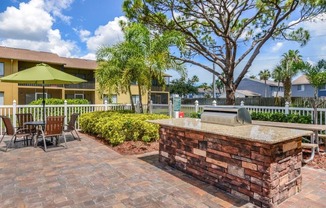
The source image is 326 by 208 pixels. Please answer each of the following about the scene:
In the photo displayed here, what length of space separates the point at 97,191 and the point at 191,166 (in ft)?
5.72

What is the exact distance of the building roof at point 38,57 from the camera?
20.8 meters

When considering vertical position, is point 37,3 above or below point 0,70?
above

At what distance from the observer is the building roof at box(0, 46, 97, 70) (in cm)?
2078

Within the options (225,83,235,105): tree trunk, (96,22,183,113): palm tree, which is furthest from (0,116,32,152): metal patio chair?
(225,83,235,105): tree trunk

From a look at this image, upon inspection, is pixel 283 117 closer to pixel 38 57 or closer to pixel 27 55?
pixel 38 57

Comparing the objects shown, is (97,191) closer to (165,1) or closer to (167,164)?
(167,164)

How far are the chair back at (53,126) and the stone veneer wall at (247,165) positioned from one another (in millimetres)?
4083

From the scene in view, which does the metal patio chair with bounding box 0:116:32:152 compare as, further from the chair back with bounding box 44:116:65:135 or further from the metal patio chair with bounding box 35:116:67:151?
the chair back with bounding box 44:116:65:135

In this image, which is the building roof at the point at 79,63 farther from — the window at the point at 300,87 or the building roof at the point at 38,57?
the window at the point at 300,87

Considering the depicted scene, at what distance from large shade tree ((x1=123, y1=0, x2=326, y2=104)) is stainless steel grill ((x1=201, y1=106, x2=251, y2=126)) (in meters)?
6.99

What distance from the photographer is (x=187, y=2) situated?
10.2 m

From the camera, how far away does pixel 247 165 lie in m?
3.22

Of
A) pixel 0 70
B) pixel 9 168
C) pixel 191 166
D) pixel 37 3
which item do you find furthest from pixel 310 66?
pixel 0 70

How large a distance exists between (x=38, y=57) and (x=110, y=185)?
73.7ft
